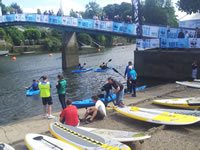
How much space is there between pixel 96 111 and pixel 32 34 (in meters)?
67.1

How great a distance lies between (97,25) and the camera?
27922mm

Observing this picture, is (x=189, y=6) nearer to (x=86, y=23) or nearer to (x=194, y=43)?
(x=86, y=23)

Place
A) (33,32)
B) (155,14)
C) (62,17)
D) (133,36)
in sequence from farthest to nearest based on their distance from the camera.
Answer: (33,32) → (155,14) → (62,17) → (133,36)

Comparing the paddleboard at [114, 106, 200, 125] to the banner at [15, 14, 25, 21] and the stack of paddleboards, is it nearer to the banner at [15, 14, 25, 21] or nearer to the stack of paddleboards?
the stack of paddleboards

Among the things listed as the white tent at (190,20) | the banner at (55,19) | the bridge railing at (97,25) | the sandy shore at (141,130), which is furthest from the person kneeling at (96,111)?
the white tent at (190,20)

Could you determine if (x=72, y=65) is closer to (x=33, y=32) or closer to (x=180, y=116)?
(x=180, y=116)

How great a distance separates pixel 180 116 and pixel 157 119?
0.86 meters

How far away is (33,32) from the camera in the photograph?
69.9 meters

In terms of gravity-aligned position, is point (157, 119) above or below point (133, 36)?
below

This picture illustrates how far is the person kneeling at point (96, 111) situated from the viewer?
865 cm

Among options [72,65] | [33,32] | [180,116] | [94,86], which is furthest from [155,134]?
[33,32]

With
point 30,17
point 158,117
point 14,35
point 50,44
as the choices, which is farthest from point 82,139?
point 14,35

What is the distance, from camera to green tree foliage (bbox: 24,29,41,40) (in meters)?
68.9

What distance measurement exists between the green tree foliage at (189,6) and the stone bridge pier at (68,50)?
18363 mm
